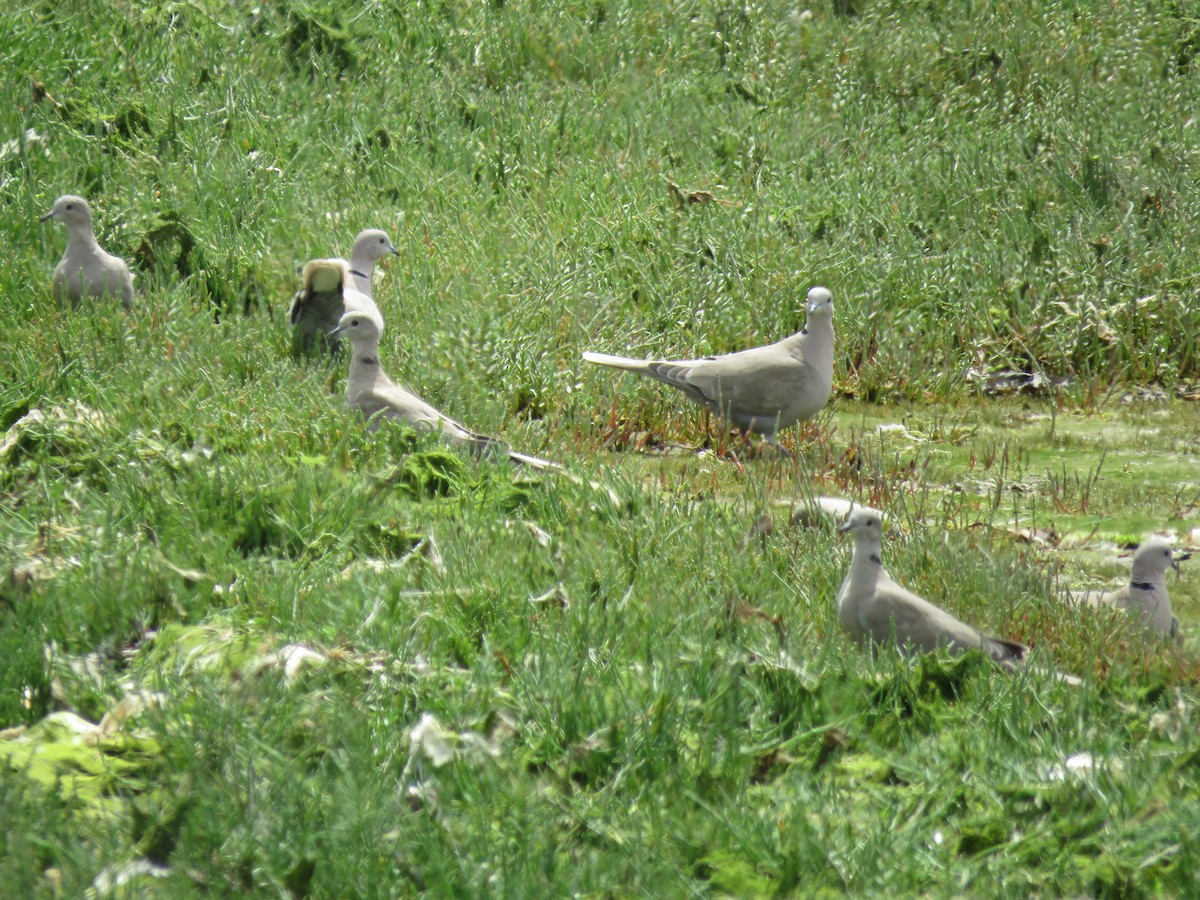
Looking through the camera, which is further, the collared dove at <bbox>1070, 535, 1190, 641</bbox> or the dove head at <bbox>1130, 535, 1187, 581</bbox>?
the dove head at <bbox>1130, 535, 1187, 581</bbox>

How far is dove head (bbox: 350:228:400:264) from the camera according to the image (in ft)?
29.1

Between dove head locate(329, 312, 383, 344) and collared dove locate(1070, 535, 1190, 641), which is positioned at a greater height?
dove head locate(329, 312, 383, 344)

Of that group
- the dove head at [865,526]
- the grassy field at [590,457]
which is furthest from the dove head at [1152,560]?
the dove head at [865,526]

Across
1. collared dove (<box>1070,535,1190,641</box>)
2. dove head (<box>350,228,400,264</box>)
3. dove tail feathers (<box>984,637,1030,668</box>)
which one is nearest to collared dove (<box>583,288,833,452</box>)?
dove head (<box>350,228,400,264</box>)

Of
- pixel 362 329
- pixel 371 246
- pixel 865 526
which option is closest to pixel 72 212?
pixel 371 246

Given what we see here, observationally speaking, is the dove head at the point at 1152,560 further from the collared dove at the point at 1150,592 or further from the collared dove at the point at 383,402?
the collared dove at the point at 383,402

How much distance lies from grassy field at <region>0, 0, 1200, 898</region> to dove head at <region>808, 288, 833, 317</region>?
2.50 ft

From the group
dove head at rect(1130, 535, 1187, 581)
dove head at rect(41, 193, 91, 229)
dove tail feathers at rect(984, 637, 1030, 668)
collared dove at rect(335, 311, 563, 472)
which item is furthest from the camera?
dove head at rect(41, 193, 91, 229)

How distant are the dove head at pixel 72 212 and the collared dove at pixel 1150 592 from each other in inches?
235

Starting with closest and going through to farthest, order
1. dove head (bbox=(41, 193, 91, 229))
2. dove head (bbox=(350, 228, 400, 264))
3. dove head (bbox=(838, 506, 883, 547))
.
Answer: dove head (bbox=(838, 506, 883, 547)), dove head (bbox=(41, 193, 91, 229)), dove head (bbox=(350, 228, 400, 264))

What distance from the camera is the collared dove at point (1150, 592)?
197 inches

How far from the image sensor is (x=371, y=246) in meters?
8.92

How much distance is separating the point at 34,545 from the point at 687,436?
13.5 ft

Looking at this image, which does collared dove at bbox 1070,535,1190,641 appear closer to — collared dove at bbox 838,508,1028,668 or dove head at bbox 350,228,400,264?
collared dove at bbox 838,508,1028,668
